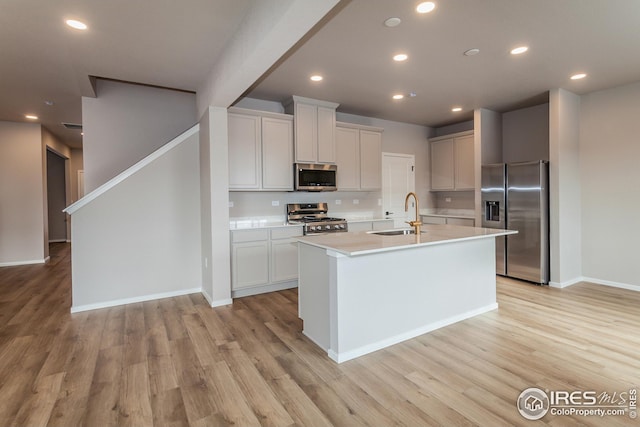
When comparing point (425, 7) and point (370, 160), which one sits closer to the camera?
point (425, 7)

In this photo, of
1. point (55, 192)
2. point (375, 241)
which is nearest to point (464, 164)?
point (375, 241)

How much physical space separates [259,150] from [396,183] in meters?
2.93

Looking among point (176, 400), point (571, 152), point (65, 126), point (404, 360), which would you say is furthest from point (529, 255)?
point (65, 126)

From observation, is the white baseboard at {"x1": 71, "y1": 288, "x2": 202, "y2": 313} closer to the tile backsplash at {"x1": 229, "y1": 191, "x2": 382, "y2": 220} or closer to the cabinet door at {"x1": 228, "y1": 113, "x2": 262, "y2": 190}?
the tile backsplash at {"x1": 229, "y1": 191, "x2": 382, "y2": 220}

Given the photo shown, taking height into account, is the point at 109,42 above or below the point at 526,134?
above

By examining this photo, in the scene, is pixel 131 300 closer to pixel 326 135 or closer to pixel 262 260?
pixel 262 260

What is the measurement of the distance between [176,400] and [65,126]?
6.50 metres

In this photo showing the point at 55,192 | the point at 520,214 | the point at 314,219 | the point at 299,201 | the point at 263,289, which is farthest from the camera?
the point at 55,192

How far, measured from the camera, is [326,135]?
499cm

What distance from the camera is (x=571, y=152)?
4.66 metres

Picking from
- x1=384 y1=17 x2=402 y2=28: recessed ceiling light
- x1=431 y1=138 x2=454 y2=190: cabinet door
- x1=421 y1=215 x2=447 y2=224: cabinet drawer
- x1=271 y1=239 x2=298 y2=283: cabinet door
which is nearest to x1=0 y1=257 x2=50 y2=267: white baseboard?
x1=271 y1=239 x2=298 y2=283: cabinet door

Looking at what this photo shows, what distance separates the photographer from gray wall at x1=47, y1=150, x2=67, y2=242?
8.79 m

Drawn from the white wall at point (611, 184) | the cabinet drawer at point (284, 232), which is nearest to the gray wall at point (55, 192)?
the cabinet drawer at point (284, 232)

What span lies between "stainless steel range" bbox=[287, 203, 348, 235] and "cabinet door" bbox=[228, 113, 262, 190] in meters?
0.78
